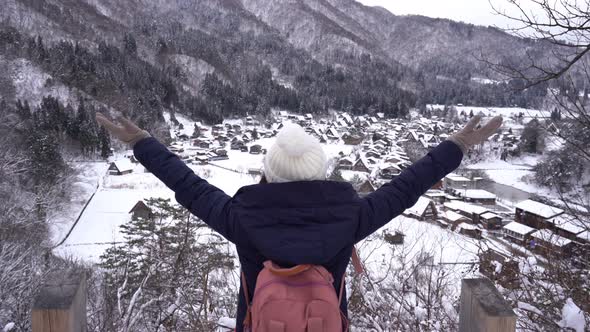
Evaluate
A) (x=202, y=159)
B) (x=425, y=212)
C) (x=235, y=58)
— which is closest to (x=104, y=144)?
(x=202, y=159)

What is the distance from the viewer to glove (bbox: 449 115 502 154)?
1.00 meters

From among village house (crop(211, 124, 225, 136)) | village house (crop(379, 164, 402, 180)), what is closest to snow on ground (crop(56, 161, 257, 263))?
village house (crop(379, 164, 402, 180))

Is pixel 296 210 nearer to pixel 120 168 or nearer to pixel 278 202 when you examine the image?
pixel 278 202

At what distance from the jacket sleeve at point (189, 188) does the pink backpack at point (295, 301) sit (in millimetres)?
159

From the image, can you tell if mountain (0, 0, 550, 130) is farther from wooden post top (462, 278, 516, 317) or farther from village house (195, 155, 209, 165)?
village house (195, 155, 209, 165)

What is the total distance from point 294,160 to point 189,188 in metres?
0.29

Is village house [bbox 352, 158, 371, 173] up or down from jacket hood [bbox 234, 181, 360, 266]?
down

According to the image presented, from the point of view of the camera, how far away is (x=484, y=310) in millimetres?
838

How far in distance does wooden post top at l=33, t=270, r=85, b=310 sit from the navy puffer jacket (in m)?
0.30

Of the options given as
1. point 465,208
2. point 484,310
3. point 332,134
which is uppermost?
point 484,310

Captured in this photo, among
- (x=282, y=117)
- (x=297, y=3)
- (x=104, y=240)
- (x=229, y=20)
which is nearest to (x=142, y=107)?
(x=282, y=117)

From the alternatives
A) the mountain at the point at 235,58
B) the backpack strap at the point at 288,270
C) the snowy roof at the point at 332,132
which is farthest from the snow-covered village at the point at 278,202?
the snowy roof at the point at 332,132

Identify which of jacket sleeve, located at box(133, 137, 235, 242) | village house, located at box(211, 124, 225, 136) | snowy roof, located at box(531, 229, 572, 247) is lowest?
village house, located at box(211, 124, 225, 136)

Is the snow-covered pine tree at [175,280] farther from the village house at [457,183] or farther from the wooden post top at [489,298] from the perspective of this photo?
the village house at [457,183]
